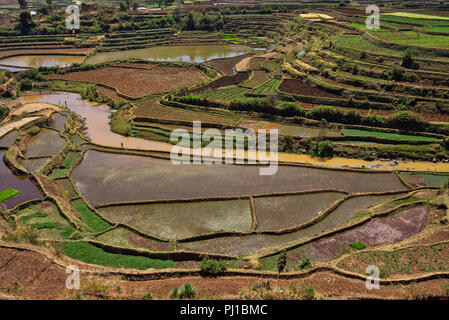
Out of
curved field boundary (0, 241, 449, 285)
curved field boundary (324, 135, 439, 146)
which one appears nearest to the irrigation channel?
curved field boundary (324, 135, 439, 146)

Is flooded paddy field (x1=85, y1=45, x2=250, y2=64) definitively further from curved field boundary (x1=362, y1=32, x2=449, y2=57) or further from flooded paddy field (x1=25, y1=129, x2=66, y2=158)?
flooded paddy field (x1=25, y1=129, x2=66, y2=158)

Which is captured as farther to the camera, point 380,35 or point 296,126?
point 380,35

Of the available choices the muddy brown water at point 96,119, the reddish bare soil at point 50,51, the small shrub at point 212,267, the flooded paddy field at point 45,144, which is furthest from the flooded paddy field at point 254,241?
the reddish bare soil at point 50,51

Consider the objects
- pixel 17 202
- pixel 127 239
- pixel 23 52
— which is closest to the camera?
pixel 127 239

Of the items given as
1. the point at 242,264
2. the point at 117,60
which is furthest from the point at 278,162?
the point at 117,60

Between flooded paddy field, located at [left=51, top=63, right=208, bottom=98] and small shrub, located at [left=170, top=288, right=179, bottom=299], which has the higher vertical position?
flooded paddy field, located at [left=51, top=63, right=208, bottom=98]

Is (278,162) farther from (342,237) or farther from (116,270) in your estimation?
(116,270)
